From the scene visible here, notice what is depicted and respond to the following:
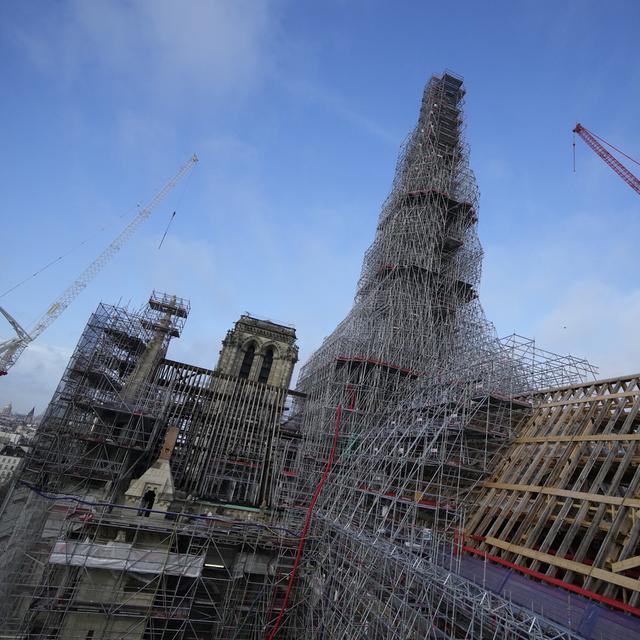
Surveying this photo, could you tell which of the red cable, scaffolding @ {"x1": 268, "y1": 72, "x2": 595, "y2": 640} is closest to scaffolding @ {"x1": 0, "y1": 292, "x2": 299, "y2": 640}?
the red cable

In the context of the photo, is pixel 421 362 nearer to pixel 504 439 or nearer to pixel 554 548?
pixel 504 439

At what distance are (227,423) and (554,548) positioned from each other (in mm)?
22215

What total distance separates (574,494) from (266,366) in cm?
2789

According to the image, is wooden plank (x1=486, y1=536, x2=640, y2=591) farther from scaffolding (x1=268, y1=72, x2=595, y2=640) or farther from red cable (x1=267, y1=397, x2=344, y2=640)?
red cable (x1=267, y1=397, x2=344, y2=640)

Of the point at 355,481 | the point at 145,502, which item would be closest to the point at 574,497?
the point at 355,481

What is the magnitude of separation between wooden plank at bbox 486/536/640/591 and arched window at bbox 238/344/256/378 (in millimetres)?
25959

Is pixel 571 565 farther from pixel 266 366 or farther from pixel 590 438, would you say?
pixel 266 366

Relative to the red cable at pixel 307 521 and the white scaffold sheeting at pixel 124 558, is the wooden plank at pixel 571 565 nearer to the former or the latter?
the red cable at pixel 307 521

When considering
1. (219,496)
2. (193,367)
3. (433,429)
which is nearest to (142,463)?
(219,496)

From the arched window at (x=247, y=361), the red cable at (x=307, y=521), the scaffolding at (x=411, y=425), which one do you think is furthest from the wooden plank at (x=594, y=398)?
the arched window at (x=247, y=361)

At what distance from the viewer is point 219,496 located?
1074 inches

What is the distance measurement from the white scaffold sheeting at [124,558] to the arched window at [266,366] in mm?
18597

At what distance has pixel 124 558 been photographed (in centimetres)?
1714

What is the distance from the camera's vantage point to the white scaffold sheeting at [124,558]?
16.4m
